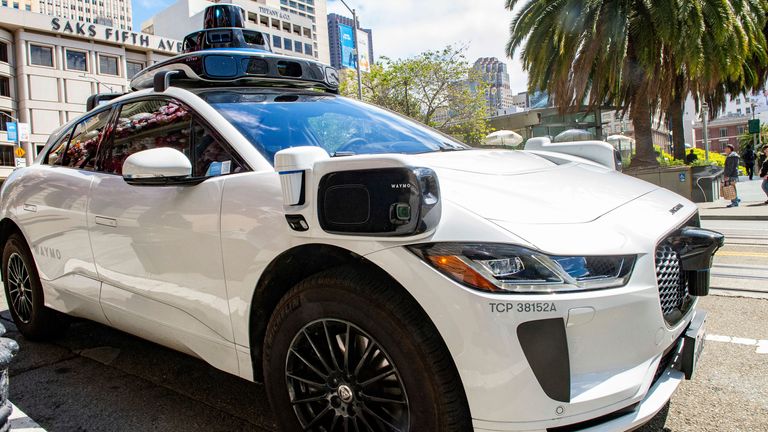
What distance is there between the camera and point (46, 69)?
54.7 meters

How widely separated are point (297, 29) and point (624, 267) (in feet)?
309

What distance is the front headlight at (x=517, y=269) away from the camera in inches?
61.4

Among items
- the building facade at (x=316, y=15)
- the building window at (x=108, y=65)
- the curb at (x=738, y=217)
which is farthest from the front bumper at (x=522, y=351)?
the building facade at (x=316, y=15)

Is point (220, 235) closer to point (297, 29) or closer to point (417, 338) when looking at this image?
point (417, 338)

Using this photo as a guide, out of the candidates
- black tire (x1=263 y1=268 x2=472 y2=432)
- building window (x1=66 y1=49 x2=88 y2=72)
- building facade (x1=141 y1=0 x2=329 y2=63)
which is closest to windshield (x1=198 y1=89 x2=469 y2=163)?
black tire (x1=263 y1=268 x2=472 y2=432)

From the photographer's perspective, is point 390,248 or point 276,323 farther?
point 276,323

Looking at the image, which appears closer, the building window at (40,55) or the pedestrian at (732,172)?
the pedestrian at (732,172)

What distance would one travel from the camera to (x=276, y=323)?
202 centimetres

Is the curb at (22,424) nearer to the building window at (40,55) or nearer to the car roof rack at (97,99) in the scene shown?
the car roof rack at (97,99)

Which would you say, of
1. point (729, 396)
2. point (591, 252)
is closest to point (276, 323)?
point (591, 252)

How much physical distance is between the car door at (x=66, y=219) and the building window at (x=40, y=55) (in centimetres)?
6133

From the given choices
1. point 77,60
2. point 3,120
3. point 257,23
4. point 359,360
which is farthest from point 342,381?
point 257,23

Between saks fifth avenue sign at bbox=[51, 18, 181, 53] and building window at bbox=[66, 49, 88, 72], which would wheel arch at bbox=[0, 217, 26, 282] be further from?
building window at bbox=[66, 49, 88, 72]

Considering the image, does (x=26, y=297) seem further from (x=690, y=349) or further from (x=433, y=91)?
(x=433, y=91)
